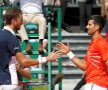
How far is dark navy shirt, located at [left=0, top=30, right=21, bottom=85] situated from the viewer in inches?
271

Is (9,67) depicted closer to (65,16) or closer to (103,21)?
(103,21)

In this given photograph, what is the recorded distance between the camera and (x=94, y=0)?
15.9 metres

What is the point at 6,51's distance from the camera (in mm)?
6898

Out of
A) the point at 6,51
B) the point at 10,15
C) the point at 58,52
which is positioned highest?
the point at 10,15

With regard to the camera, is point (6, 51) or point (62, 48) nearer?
point (6, 51)

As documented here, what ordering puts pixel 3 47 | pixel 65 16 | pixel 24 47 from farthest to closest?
pixel 65 16 < pixel 24 47 < pixel 3 47

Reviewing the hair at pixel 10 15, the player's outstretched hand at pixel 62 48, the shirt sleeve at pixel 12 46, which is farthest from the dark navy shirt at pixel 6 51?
the player's outstretched hand at pixel 62 48

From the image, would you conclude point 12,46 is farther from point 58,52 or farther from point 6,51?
point 58,52

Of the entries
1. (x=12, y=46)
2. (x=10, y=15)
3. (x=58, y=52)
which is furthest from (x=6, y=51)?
(x=58, y=52)

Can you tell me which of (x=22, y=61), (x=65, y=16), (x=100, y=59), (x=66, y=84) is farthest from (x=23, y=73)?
(x=65, y=16)

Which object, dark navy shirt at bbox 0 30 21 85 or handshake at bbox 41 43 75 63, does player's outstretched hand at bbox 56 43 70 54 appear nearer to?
handshake at bbox 41 43 75 63

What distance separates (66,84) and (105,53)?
5011mm

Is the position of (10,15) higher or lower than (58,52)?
higher

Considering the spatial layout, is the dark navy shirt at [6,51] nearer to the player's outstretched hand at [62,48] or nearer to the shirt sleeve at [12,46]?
the shirt sleeve at [12,46]
